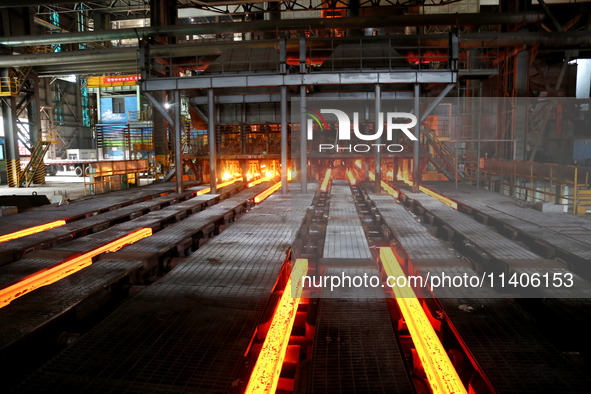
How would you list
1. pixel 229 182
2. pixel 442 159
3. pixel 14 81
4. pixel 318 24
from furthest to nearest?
pixel 14 81, pixel 229 182, pixel 442 159, pixel 318 24

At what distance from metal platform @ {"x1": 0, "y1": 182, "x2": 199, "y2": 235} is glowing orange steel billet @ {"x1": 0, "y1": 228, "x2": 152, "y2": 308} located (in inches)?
88.1

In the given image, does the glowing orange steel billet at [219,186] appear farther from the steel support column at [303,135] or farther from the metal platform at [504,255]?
the metal platform at [504,255]

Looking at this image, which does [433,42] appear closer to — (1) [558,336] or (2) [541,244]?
(2) [541,244]

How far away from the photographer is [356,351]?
288cm

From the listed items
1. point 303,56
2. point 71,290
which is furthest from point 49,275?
point 303,56

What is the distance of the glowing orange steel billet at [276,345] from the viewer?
2602 mm

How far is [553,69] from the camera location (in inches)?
609

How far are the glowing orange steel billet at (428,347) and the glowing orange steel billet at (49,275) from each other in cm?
401

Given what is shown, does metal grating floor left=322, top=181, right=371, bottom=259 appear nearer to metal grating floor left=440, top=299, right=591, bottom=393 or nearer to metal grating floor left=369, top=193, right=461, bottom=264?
metal grating floor left=369, top=193, right=461, bottom=264

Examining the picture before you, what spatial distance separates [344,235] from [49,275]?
4141 millimetres

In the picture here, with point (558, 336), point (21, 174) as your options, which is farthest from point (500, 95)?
point (21, 174)

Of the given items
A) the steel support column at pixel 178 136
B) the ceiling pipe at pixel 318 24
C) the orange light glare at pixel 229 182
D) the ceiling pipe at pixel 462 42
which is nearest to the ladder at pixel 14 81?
the ceiling pipe at pixel 318 24

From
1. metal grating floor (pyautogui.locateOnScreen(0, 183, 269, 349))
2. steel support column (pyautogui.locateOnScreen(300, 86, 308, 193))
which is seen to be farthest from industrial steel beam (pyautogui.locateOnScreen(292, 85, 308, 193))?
metal grating floor (pyautogui.locateOnScreen(0, 183, 269, 349))

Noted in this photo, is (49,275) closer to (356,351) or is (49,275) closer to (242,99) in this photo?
(356,351)
